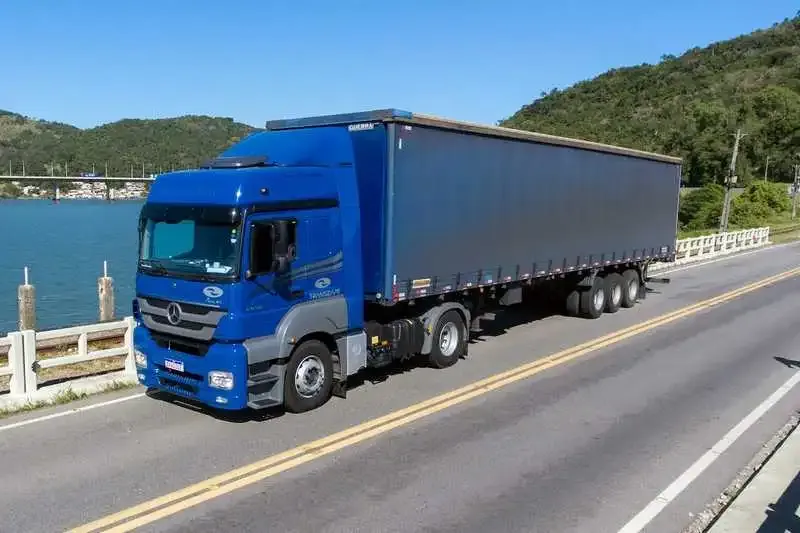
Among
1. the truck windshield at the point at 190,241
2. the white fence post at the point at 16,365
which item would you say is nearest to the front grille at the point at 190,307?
the truck windshield at the point at 190,241

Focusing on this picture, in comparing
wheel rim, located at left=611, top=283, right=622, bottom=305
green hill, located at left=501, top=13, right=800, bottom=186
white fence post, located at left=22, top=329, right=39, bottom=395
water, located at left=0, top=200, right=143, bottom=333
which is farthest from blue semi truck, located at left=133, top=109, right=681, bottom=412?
green hill, located at left=501, top=13, right=800, bottom=186

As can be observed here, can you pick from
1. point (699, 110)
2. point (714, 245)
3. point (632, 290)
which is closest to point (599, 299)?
point (632, 290)

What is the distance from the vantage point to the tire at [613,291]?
16.7 metres

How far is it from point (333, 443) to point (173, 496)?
6.23ft

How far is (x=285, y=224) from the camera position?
26.7 feet

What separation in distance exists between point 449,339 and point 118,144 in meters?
120

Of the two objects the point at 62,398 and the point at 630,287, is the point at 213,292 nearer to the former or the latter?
the point at 62,398

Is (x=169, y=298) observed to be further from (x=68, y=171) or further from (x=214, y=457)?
(x=68, y=171)

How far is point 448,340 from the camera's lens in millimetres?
11383

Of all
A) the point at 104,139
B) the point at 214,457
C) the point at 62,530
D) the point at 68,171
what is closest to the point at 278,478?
the point at 214,457

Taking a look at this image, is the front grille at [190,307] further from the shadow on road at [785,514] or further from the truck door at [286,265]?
the shadow on road at [785,514]

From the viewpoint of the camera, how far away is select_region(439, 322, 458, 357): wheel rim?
11.2 m

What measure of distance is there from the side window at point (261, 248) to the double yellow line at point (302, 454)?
2.01 metres

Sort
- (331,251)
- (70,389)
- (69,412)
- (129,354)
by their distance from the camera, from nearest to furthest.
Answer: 1. (69,412)
2. (331,251)
3. (70,389)
4. (129,354)
